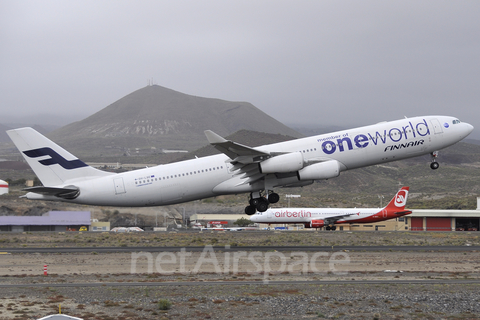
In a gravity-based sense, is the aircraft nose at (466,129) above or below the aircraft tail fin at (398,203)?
above

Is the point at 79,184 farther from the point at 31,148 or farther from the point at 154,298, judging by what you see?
the point at 154,298

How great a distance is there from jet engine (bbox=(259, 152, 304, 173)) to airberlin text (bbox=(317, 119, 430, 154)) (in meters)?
2.63

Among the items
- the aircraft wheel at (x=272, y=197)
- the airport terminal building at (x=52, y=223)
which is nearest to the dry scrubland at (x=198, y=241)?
the aircraft wheel at (x=272, y=197)

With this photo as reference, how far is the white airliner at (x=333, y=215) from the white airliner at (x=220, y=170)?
3570cm

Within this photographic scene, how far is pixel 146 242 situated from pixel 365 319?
34.0m

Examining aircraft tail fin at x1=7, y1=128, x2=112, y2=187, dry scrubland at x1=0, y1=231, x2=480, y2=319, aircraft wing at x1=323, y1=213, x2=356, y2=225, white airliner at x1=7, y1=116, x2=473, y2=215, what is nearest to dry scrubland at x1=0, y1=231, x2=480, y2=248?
white airliner at x1=7, y1=116, x2=473, y2=215

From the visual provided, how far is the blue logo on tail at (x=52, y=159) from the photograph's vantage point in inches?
1598

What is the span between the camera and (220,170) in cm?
4116

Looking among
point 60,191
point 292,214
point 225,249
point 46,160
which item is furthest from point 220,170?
point 292,214

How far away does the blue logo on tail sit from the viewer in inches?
1598

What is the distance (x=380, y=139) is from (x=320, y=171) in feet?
18.2

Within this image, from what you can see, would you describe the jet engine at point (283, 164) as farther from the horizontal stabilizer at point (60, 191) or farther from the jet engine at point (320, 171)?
the horizontal stabilizer at point (60, 191)

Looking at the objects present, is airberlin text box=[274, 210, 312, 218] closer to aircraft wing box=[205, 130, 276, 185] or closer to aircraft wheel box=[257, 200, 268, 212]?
aircraft wheel box=[257, 200, 268, 212]

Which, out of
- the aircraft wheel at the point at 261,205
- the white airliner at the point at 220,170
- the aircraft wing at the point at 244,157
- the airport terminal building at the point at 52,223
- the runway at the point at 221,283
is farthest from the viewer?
the airport terminal building at the point at 52,223
